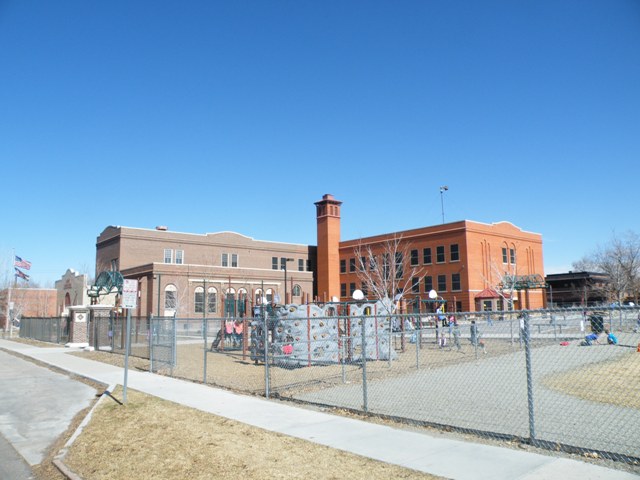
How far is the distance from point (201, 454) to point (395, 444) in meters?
2.67

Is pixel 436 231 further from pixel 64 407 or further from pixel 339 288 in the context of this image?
pixel 64 407

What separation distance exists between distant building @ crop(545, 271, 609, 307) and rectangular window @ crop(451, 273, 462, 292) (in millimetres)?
23259

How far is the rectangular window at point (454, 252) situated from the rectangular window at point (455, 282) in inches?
62.9

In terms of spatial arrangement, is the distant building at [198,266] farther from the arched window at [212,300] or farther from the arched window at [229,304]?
the arched window at [229,304]

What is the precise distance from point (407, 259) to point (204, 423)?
174ft

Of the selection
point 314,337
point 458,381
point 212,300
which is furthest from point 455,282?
point 458,381

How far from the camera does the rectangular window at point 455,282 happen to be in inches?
2200

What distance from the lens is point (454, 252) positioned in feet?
186

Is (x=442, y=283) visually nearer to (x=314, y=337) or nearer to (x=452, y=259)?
(x=452, y=259)

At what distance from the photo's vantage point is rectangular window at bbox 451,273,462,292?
5588cm

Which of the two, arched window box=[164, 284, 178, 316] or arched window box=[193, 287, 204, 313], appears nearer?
arched window box=[164, 284, 178, 316]

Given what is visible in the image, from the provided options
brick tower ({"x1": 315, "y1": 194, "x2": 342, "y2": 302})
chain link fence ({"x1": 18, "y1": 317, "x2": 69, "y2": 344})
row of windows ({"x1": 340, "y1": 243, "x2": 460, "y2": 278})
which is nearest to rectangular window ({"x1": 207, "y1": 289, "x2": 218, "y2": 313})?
brick tower ({"x1": 315, "y1": 194, "x2": 342, "y2": 302})

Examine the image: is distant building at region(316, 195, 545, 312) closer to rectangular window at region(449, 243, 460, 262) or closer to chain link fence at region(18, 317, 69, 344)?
rectangular window at region(449, 243, 460, 262)

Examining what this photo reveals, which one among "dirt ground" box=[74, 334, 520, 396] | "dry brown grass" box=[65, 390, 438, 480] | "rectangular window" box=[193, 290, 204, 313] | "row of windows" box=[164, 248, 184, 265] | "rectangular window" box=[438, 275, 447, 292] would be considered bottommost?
"dirt ground" box=[74, 334, 520, 396]
